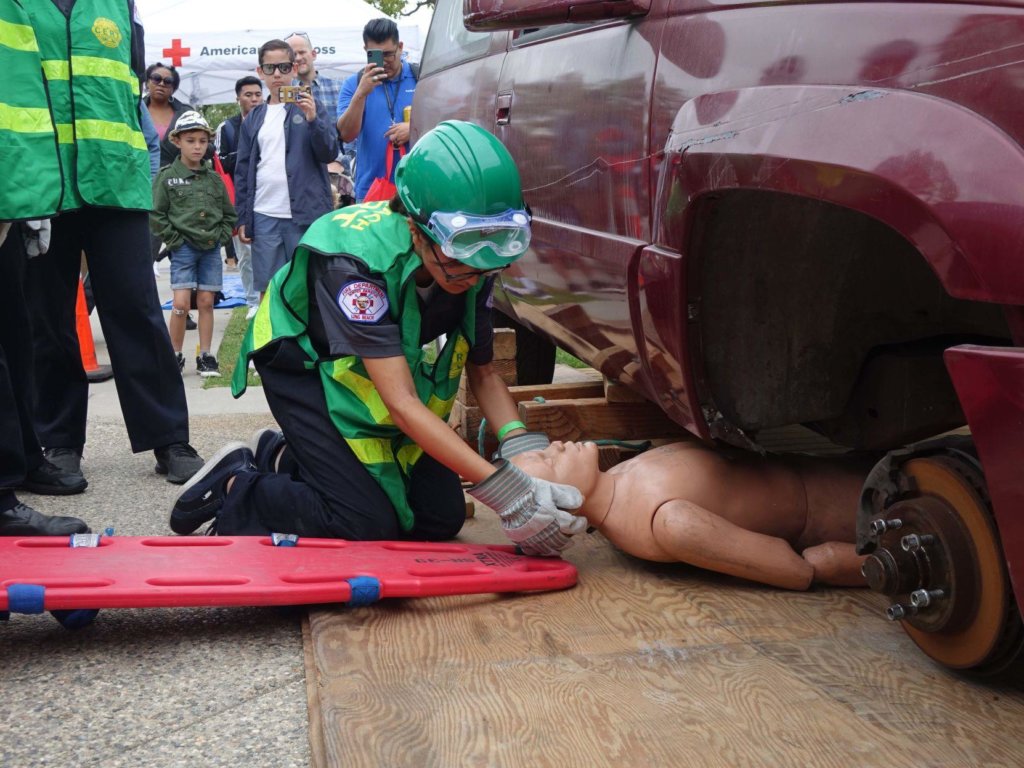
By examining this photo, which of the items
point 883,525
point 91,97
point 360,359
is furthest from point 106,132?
point 883,525

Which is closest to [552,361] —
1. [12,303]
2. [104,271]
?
[104,271]

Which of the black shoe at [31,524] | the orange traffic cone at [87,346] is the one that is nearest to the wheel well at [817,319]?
the black shoe at [31,524]

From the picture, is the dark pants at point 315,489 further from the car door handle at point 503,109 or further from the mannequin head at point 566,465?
the car door handle at point 503,109

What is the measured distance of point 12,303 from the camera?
11.1 ft

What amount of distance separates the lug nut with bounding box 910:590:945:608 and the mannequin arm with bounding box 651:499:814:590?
617 millimetres

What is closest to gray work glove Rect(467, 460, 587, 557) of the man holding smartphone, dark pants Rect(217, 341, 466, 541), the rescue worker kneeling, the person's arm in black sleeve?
the rescue worker kneeling

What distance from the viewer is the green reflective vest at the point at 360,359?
2.75 m

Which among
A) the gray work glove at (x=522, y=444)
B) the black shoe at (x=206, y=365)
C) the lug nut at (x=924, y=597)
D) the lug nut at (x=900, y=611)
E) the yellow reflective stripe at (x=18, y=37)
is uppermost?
the yellow reflective stripe at (x=18, y=37)

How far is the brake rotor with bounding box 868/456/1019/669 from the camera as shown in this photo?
187cm

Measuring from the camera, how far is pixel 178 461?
4.11 metres

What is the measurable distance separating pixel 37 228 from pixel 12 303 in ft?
0.87

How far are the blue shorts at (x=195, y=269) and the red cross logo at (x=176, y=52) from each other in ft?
25.1

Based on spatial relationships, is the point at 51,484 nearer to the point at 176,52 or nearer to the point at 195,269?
the point at 195,269

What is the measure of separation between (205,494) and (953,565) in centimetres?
205
